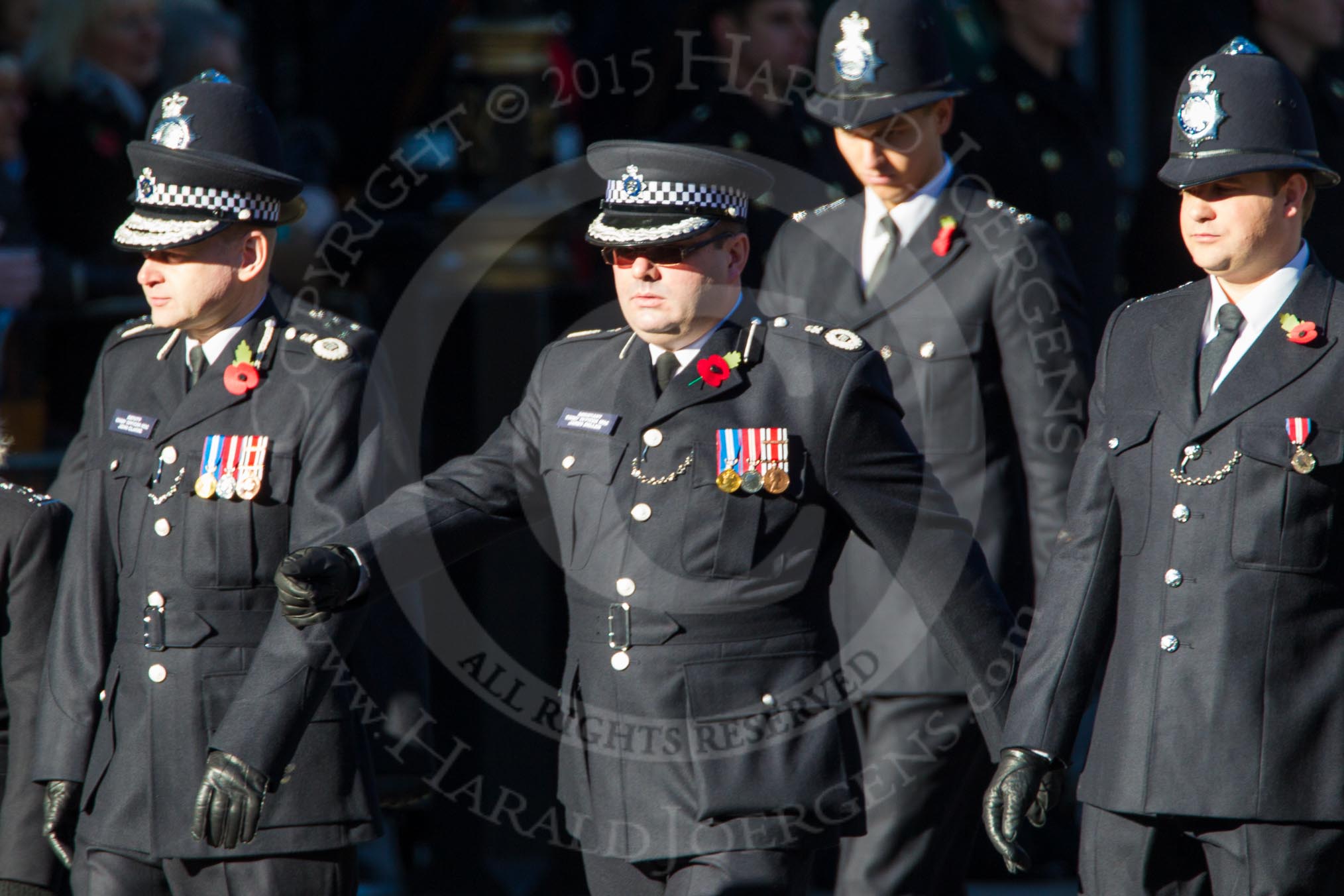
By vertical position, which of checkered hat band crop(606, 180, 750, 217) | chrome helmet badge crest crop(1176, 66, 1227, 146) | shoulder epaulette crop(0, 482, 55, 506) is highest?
chrome helmet badge crest crop(1176, 66, 1227, 146)

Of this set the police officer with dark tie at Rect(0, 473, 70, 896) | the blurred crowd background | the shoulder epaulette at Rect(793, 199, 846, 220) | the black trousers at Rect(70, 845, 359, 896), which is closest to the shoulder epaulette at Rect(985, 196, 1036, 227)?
the shoulder epaulette at Rect(793, 199, 846, 220)

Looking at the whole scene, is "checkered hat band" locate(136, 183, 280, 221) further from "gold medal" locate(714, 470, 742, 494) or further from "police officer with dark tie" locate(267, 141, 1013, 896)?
"gold medal" locate(714, 470, 742, 494)

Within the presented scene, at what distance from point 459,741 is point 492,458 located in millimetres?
2427

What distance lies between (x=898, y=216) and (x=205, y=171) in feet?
5.72

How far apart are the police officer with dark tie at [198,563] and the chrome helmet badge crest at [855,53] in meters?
1.48

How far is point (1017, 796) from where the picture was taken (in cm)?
412

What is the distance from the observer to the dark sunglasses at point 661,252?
4.34 metres

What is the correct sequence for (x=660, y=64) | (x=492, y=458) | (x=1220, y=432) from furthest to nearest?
(x=660, y=64), (x=492, y=458), (x=1220, y=432)

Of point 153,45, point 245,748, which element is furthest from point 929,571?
point 153,45

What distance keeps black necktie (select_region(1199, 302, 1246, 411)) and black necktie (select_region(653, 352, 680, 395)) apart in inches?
39.6

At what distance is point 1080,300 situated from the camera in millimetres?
5484

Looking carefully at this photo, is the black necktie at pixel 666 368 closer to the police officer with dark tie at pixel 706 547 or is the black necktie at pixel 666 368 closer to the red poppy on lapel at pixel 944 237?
the police officer with dark tie at pixel 706 547

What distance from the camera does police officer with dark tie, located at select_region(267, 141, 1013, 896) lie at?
4.23 metres

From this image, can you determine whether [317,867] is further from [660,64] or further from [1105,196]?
[660,64]
